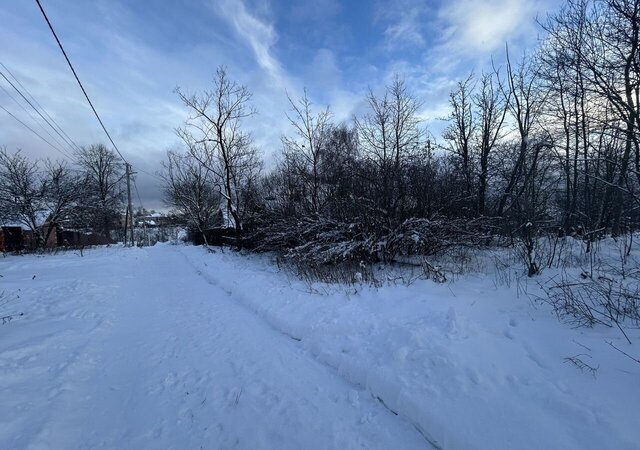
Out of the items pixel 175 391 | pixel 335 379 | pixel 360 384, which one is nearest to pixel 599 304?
pixel 360 384

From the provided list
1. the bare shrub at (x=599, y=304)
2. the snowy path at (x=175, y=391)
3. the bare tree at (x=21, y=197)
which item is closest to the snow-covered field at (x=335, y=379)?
the snowy path at (x=175, y=391)

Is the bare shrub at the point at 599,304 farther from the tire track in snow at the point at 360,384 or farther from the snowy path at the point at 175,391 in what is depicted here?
the snowy path at the point at 175,391

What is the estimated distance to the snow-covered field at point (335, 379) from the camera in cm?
278

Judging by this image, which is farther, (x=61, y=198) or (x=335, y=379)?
(x=61, y=198)

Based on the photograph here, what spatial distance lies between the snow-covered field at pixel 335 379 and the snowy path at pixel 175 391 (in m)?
0.02

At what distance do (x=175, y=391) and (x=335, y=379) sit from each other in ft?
6.32

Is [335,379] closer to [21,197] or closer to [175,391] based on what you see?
[175,391]

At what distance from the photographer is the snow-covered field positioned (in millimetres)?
2783

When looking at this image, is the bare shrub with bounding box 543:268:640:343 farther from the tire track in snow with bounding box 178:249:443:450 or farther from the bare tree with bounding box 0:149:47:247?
the bare tree with bounding box 0:149:47:247

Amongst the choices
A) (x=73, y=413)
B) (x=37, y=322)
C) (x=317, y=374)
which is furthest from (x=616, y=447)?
(x=37, y=322)

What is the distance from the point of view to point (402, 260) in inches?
417

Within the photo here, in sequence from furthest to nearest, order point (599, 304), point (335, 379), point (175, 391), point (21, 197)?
point (21, 197) < point (599, 304) < point (335, 379) < point (175, 391)

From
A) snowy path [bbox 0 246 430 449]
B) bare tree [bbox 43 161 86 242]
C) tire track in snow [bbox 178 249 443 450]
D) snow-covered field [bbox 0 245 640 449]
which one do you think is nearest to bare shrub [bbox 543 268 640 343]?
snow-covered field [bbox 0 245 640 449]

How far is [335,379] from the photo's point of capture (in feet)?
12.9
